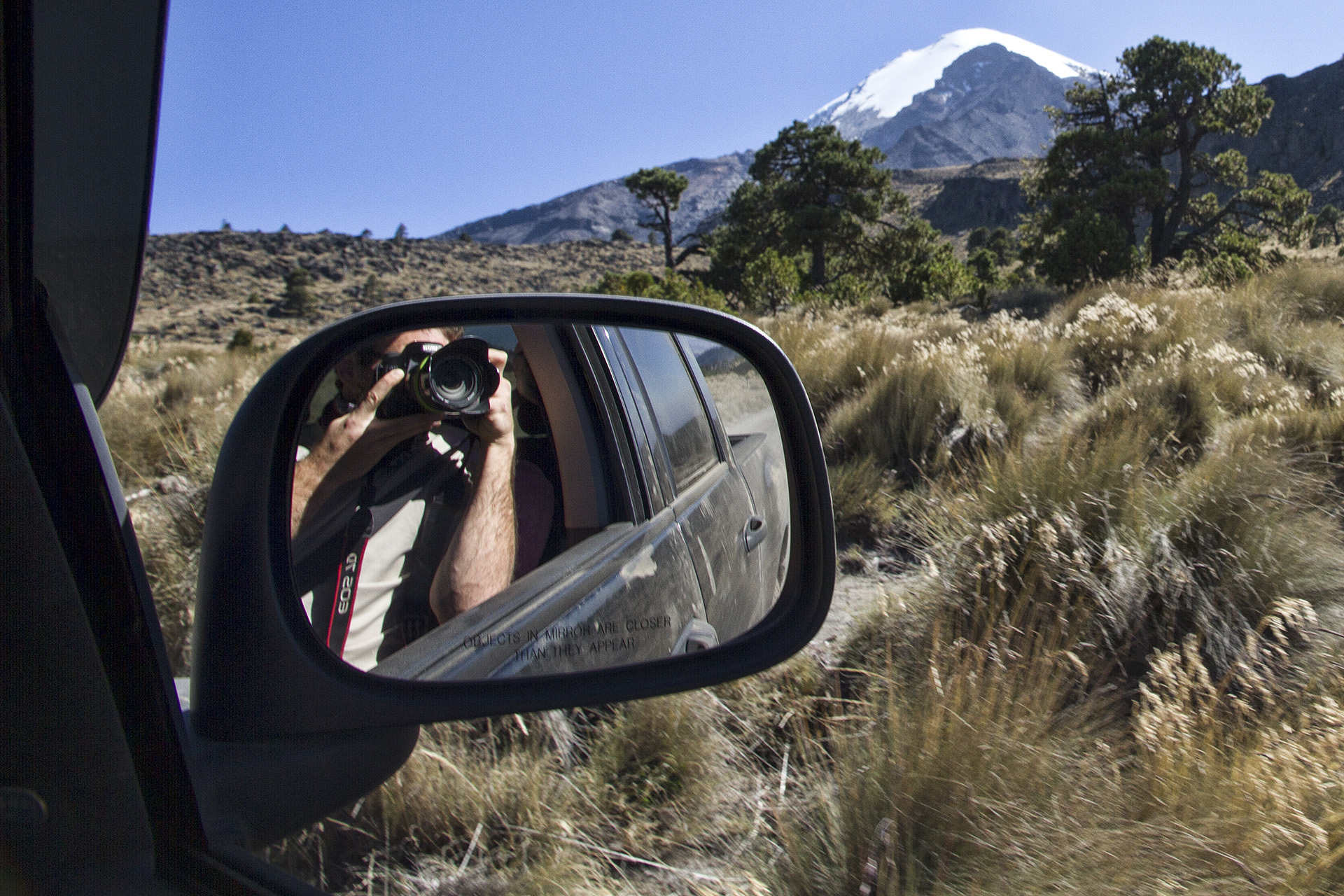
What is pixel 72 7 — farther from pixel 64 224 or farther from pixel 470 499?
pixel 470 499

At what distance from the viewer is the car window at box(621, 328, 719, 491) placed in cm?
180

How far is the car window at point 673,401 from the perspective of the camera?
5.90 ft

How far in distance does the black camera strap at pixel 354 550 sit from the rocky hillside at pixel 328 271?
160 ft

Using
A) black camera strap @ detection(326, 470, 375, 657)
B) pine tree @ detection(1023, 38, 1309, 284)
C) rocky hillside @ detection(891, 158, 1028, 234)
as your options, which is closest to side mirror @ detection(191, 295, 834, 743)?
black camera strap @ detection(326, 470, 375, 657)

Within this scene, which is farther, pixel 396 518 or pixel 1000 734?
pixel 1000 734

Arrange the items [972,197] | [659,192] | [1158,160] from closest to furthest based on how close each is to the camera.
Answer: [1158,160] → [659,192] → [972,197]

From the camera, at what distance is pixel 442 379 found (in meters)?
1.22

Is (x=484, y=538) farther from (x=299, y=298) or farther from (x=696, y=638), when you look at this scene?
(x=299, y=298)

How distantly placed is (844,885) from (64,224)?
1.86 m

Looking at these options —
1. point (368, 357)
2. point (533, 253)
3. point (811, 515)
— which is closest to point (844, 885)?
point (811, 515)

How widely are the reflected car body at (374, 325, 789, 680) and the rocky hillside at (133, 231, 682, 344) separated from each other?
4849cm

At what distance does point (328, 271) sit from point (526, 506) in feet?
251

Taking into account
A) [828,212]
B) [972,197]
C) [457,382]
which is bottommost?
[457,382]

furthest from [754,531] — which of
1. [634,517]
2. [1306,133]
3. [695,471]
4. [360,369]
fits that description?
[1306,133]
